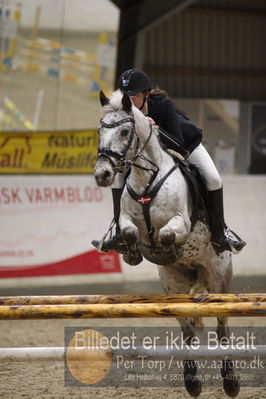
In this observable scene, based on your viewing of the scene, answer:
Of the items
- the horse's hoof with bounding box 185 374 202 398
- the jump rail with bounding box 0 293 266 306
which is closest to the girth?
the jump rail with bounding box 0 293 266 306

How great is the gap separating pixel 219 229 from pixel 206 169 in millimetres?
436

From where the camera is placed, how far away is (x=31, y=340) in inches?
252

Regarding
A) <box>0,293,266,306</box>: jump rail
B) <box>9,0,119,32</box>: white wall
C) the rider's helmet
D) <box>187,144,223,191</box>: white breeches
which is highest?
<box>9,0,119,32</box>: white wall

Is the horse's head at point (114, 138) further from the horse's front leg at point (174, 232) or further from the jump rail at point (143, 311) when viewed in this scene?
the jump rail at point (143, 311)

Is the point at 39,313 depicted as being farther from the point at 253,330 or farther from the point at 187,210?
the point at 253,330

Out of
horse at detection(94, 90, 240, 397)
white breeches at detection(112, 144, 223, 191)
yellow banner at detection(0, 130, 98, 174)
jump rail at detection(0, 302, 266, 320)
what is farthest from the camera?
yellow banner at detection(0, 130, 98, 174)

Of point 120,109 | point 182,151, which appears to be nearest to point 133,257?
point 182,151

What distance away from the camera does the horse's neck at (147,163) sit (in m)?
4.25

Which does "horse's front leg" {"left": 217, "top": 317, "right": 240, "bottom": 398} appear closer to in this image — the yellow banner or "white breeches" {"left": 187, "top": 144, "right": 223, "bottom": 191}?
"white breeches" {"left": 187, "top": 144, "right": 223, "bottom": 191}

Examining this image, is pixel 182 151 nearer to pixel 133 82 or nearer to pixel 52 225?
pixel 133 82

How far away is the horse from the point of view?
3883 millimetres

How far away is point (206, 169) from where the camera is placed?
15.1 feet

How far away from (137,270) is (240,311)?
4.74m

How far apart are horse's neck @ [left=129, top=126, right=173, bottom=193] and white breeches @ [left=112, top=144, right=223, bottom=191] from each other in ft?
0.80
